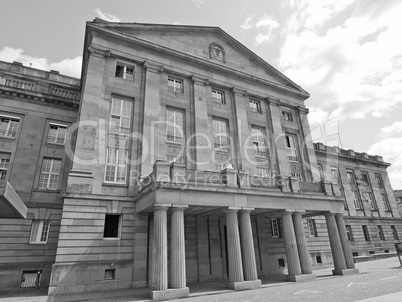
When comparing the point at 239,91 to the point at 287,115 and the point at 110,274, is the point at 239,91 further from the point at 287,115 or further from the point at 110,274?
the point at 110,274

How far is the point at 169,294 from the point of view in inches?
520

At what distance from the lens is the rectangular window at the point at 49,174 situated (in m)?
21.7

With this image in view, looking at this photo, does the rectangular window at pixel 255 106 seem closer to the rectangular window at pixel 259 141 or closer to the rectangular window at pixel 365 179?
the rectangular window at pixel 259 141

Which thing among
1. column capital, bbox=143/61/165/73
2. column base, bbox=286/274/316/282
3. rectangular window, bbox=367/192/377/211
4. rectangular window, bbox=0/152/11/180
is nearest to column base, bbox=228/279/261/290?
column base, bbox=286/274/316/282

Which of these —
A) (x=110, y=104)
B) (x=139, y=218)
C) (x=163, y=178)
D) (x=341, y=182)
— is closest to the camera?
(x=163, y=178)

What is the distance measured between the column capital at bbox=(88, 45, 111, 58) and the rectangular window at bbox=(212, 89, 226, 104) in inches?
436

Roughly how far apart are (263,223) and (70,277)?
16375 mm

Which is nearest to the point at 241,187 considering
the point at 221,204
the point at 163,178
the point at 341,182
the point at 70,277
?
the point at 221,204

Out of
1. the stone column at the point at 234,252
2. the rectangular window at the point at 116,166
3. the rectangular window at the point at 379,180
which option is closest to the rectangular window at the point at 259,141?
the stone column at the point at 234,252

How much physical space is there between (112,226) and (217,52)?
70.8 ft

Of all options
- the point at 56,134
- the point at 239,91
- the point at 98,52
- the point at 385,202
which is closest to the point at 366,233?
the point at 385,202

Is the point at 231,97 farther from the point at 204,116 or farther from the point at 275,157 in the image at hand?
the point at 275,157

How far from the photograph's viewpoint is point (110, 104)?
21.6 metres

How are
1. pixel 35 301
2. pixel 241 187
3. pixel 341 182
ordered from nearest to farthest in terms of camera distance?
pixel 35 301
pixel 241 187
pixel 341 182
